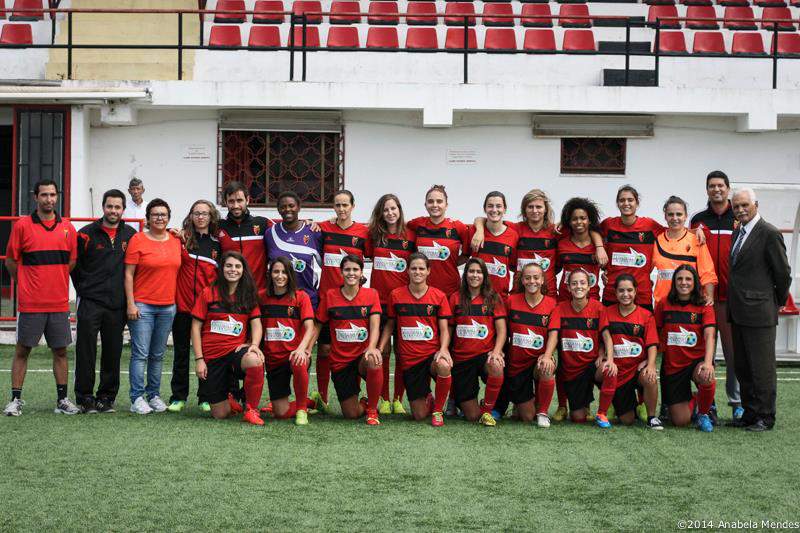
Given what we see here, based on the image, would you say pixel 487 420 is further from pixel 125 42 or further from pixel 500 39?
pixel 125 42

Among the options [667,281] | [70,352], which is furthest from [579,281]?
[70,352]

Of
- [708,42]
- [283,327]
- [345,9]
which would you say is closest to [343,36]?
[345,9]

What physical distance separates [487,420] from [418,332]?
0.77 metres

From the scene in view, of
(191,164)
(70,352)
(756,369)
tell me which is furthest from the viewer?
(191,164)

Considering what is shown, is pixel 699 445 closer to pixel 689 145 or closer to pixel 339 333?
pixel 339 333

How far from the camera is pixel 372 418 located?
7.34 m

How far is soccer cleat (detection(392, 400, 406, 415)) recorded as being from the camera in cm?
789

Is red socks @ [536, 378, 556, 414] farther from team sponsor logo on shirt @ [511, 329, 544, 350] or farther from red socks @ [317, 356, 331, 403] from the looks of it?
red socks @ [317, 356, 331, 403]

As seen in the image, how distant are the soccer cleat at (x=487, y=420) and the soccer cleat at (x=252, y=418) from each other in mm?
1511

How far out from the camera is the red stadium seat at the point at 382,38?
15.6 meters

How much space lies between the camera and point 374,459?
620 cm

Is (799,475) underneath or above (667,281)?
underneath

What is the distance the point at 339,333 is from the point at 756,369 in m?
2.88

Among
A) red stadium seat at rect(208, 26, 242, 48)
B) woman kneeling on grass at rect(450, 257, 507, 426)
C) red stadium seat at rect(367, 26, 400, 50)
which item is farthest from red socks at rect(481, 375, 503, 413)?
red stadium seat at rect(208, 26, 242, 48)
